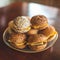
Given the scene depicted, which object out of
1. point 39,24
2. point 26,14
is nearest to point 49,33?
point 39,24

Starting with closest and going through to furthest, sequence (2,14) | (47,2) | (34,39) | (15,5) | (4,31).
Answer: (34,39) → (4,31) → (2,14) → (15,5) → (47,2)

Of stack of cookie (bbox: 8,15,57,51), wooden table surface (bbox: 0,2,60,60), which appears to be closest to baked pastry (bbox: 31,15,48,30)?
stack of cookie (bbox: 8,15,57,51)

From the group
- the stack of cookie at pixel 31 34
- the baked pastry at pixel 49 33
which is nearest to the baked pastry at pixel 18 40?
the stack of cookie at pixel 31 34

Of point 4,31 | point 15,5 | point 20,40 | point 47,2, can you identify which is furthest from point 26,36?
point 47,2

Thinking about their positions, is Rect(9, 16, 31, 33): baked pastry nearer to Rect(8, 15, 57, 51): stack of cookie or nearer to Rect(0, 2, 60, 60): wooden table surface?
Rect(8, 15, 57, 51): stack of cookie

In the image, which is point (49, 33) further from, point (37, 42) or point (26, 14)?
point (26, 14)

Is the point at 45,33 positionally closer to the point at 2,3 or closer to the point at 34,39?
the point at 34,39

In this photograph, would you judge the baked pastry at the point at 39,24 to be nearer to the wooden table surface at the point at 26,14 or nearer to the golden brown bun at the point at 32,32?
the golden brown bun at the point at 32,32
